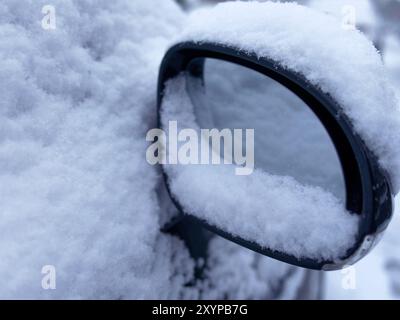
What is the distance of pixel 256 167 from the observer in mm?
1129

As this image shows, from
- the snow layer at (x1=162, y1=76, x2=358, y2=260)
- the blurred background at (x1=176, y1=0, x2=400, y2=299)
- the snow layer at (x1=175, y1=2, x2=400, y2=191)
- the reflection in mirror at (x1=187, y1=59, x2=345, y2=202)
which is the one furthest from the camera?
the blurred background at (x1=176, y1=0, x2=400, y2=299)

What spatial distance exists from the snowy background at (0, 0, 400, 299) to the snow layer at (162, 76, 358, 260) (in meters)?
0.08

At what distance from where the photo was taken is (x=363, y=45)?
909mm

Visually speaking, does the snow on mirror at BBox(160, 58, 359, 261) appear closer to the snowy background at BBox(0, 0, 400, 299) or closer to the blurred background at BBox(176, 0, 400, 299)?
the snowy background at BBox(0, 0, 400, 299)

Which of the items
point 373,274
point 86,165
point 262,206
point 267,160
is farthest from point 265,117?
point 373,274

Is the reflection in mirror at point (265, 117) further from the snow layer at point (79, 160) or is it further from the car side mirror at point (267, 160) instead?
the snow layer at point (79, 160)

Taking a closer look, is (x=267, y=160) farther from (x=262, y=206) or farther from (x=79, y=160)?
(x=79, y=160)

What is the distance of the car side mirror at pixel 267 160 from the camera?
846 mm

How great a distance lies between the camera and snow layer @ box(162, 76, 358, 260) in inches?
35.9

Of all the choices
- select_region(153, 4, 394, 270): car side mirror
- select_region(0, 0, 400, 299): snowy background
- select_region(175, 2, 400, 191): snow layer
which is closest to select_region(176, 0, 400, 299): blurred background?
select_region(175, 2, 400, 191): snow layer

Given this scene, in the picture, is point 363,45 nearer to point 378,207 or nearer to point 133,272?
point 378,207

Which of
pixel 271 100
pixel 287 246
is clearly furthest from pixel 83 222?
pixel 271 100

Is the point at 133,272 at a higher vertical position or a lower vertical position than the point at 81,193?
lower
